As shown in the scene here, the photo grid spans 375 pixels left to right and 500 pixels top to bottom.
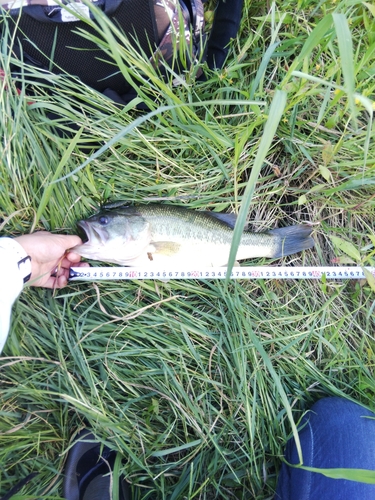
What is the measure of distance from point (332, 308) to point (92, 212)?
1920 mm

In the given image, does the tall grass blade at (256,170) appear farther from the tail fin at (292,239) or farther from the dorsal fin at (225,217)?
the tail fin at (292,239)

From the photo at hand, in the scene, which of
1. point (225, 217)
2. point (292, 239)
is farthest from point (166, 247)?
point (292, 239)

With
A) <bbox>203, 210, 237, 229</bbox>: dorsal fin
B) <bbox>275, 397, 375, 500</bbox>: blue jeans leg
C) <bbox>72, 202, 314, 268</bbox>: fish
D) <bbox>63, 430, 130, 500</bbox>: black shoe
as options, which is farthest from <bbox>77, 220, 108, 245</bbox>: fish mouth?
<bbox>275, 397, 375, 500</bbox>: blue jeans leg

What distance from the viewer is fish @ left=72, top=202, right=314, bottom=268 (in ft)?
7.41

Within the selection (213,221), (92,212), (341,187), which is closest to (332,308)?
(341,187)

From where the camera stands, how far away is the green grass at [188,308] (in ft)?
7.43

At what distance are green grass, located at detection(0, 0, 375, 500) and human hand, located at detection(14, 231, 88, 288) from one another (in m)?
0.14

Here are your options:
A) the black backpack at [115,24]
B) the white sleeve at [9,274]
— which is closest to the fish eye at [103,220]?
the white sleeve at [9,274]

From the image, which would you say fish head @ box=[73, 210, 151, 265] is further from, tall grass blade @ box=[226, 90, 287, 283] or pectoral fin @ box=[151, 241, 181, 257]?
tall grass blade @ box=[226, 90, 287, 283]

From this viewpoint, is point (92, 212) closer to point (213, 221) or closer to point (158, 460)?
point (213, 221)

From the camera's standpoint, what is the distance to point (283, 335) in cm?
249

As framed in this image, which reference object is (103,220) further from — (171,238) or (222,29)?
(222,29)

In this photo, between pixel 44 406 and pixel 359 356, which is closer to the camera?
pixel 44 406

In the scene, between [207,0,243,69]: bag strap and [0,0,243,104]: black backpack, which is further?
[207,0,243,69]: bag strap
